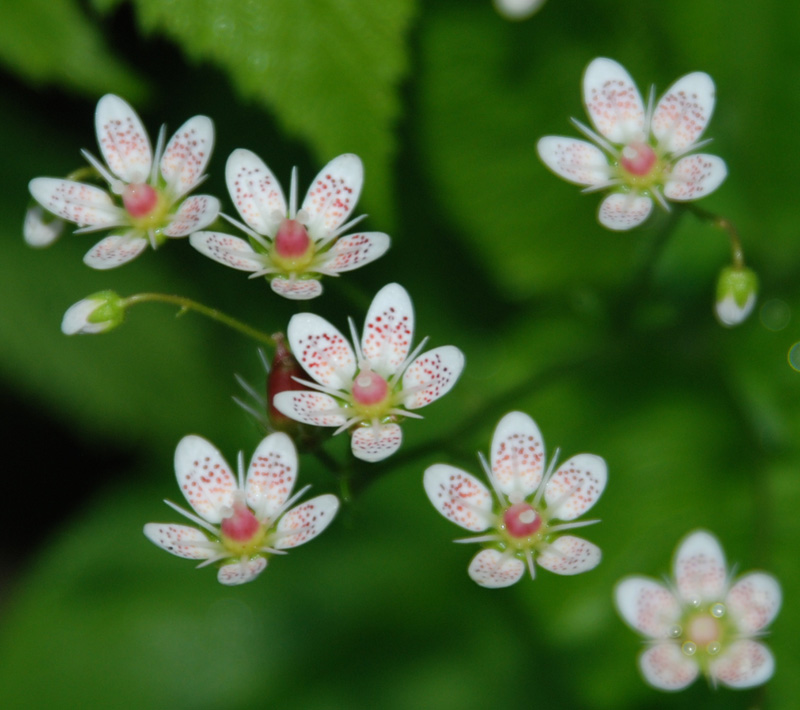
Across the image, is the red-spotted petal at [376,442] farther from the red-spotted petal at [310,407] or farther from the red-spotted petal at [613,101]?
the red-spotted petal at [613,101]

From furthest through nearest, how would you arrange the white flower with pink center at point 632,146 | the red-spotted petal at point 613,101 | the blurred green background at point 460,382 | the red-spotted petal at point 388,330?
the blurred green background at point 460,382, the red-spotted petal at point 613,101, the white flower with pink center at point 632,146, the red-spotted petal at point 388,330

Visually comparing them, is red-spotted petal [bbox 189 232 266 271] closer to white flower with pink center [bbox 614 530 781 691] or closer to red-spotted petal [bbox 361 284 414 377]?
red-spotted petal [bbox 361 284 414 377]

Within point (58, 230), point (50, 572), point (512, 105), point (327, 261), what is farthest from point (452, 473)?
point (50, 572)

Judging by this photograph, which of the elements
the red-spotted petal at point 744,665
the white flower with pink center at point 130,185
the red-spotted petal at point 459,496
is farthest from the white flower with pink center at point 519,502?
the white flower with pink center at point 130,185

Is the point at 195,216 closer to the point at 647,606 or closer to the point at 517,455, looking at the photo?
the point at 517,455

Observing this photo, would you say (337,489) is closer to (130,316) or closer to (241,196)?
(241,196)

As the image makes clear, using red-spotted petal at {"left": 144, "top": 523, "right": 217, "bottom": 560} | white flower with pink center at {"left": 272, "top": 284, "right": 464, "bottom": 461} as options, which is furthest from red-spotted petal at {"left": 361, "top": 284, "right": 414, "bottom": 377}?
red-spotted petal at {"left": 144, "top": 523, "right": 217, "bottom": 560}
